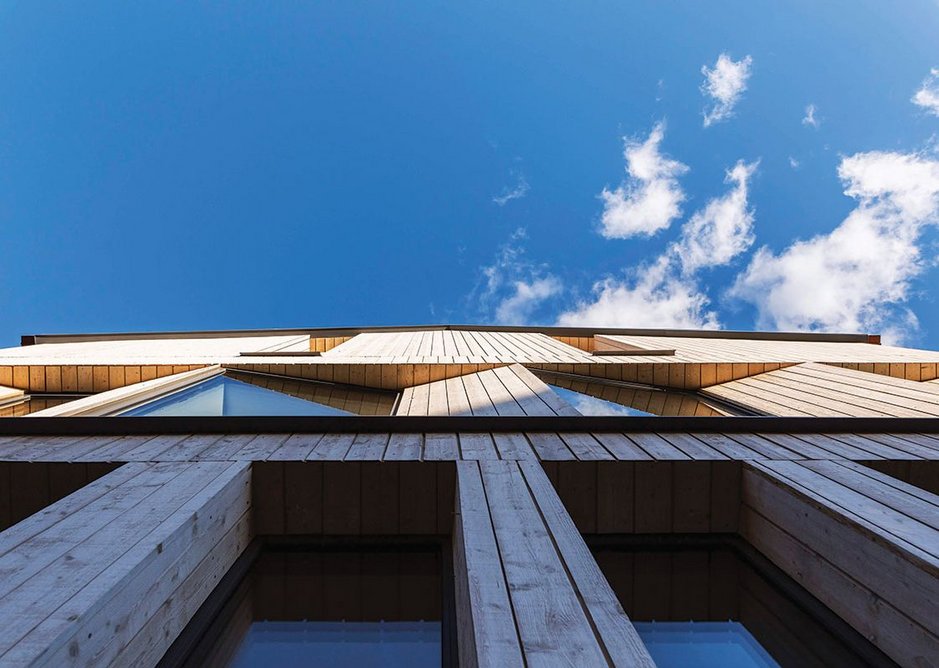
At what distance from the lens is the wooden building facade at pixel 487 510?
135 cm

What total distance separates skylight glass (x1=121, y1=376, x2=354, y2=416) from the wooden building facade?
43 millimetres

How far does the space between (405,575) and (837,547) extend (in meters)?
1.57

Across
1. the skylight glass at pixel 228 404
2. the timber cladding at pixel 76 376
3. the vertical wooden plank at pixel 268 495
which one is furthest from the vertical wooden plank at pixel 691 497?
the timber cladding at pixel 76 376

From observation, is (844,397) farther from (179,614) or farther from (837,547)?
(179,614)

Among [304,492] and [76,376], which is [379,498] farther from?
[76,376]

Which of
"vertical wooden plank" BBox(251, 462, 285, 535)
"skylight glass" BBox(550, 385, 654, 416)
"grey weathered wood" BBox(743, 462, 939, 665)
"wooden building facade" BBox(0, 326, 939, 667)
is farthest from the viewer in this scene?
"skylight glass" BBox(550, 385, 654, 416)

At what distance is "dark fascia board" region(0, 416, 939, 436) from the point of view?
2.68 metres

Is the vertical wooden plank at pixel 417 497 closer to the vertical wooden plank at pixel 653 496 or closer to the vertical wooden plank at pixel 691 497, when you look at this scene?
the vertical wooden plank at pixel 653 496

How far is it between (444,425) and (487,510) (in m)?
0.93

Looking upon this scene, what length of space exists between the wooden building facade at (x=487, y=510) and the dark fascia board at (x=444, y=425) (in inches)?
0.4

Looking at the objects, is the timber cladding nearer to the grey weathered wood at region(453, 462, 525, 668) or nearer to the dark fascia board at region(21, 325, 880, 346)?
the grey weathered wood at region(453, 462, 525, 668)

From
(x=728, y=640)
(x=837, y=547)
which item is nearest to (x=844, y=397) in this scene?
(x=837, y=547)

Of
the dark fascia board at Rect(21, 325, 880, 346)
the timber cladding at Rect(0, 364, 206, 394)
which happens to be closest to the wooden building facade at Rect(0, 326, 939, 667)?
the timber cladding at Rect(0, 364, 206, 394)

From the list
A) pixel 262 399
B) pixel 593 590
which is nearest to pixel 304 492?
pixel 593 590
